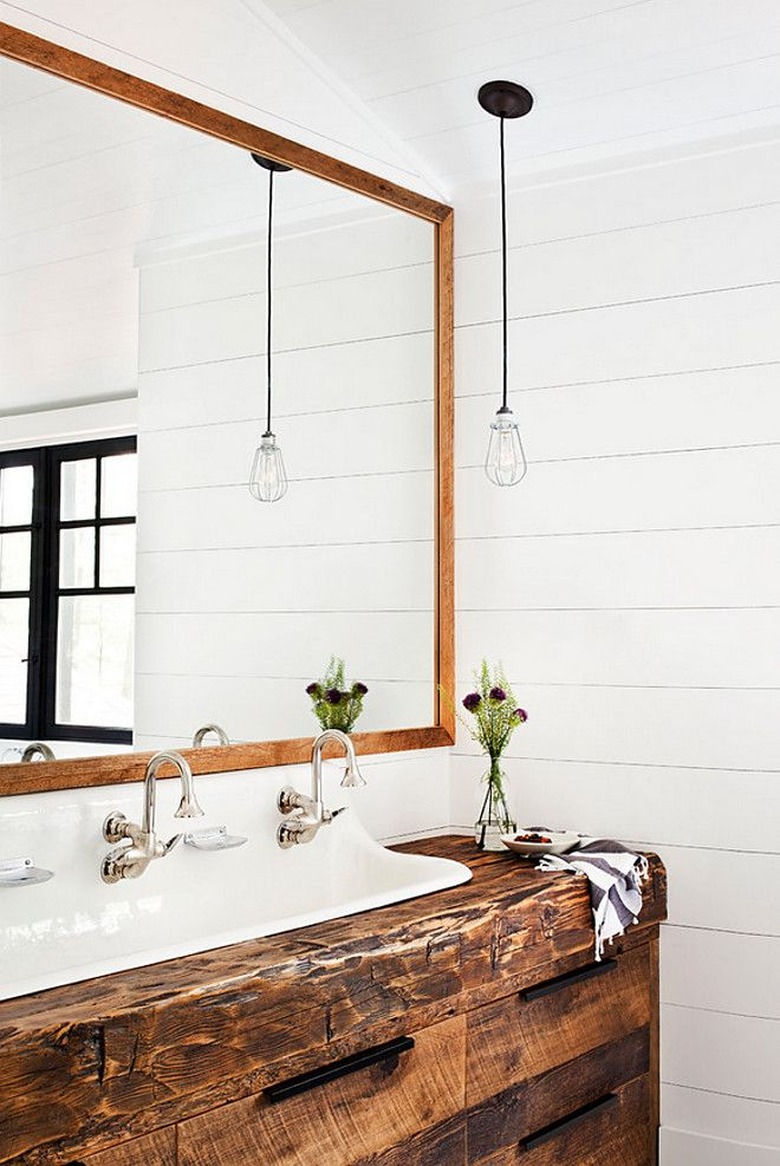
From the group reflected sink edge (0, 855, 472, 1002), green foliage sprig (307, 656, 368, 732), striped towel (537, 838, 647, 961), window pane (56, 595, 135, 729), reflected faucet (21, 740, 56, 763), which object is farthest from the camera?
green foliage sprig (307, 656, 368, 732)

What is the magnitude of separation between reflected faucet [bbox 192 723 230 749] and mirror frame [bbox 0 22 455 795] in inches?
0.7

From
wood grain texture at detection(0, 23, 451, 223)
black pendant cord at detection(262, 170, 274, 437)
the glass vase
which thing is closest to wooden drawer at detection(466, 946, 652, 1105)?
the glass vase

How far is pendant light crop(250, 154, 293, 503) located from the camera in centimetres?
269

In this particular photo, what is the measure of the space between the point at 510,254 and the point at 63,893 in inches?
72.8

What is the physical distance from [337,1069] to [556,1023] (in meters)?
0.67

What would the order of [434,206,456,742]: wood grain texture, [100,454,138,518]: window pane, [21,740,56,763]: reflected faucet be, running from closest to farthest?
[21,740,56,763]: reflected faucet, [100,454,138,518]: window pane, [434,206,456,742]: wood grain texture

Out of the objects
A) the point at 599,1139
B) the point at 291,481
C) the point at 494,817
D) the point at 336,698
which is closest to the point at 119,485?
the point at 291,481

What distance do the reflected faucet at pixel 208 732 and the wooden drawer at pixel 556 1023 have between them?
28.3 inches

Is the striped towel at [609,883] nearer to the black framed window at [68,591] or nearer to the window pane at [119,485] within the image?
the black framed window at [68,591]

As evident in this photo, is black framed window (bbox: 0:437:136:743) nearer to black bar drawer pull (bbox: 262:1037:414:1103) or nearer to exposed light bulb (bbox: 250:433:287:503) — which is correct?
exposed light bulb (bbox: 250:433:287:503)

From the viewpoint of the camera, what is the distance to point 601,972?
2600 millimetres

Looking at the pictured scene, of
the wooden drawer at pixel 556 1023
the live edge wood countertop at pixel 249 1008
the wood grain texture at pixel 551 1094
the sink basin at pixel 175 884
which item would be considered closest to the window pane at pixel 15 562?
the sink basin at pixel 175 884

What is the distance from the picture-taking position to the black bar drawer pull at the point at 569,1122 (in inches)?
93.1

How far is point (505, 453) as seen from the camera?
299 centimetres
